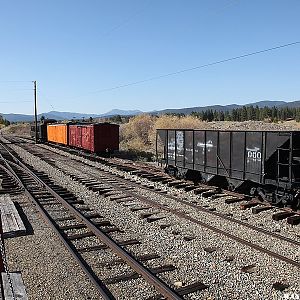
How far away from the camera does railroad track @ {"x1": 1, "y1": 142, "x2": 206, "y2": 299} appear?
22.3 ft

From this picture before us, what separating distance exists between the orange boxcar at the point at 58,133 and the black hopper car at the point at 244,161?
87.2 feet

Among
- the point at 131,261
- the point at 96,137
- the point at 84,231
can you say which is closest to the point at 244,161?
the point at 84,231

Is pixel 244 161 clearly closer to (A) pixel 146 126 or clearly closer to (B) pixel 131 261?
(B) pixel 131 261

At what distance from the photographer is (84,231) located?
10.4m

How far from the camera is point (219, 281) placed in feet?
23.4

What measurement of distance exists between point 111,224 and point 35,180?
29.7 ft

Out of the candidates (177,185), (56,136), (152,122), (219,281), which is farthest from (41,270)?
(152,122)

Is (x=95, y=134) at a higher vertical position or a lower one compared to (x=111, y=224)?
higher

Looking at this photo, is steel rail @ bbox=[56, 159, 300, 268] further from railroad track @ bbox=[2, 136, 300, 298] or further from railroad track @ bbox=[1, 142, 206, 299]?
railroad track @ bbox=[1, 142, 206, 299]

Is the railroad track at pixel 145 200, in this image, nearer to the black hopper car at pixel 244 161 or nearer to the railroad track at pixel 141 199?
the railroad track at pixel 141 199

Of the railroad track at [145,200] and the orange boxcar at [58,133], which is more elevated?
the orange boxcar at [58,133]

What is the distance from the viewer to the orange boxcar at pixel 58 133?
143ft

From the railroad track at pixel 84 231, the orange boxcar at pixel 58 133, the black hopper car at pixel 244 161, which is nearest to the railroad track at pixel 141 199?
the black hopper car at pixel 244 161

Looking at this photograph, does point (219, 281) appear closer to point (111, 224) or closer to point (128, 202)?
point (111, 224)
